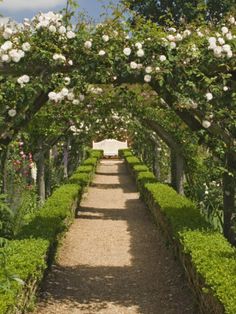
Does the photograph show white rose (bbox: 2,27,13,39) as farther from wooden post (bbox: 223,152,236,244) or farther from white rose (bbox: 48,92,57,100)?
wooden post (bbox: 223,152,236,244)

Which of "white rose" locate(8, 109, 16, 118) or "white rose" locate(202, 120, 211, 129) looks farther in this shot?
"white rose" locate(202, 120, 211, 129)

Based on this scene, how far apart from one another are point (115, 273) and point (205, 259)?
2410 mm

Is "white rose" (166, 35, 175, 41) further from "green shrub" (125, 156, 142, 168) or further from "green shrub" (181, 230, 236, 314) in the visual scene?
"green shrub" (125, 156, 142, 168)

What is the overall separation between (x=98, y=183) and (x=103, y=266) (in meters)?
13.7

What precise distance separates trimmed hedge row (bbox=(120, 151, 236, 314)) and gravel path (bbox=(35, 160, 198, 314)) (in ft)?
1.31

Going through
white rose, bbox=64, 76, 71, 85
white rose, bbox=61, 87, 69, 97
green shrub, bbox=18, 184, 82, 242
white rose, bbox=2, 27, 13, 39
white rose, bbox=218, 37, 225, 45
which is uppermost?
white rose, bbox=2, 27, 13, 39

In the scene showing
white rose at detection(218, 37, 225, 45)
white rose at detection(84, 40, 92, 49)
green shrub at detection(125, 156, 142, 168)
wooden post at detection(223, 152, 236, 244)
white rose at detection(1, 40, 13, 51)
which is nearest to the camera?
white rose at detection(1, 40, 13, 51)

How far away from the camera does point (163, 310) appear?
5910 mm

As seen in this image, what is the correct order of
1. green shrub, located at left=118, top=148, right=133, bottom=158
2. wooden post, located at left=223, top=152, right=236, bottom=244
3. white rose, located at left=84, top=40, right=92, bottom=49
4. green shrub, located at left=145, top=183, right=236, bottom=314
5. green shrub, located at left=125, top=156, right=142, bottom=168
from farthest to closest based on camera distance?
green shrub, located at left=118, top=148, right=133, bottom=158
green shrub, located at left=125, top=156, right=142, bottom=168
wooden post, located at left=223, top=152, right=236, bottom=244
white rose, located at left=84, top=40, right=92, bottom=49
green shrub, located at left=145, top=183, right=236, bottom=314

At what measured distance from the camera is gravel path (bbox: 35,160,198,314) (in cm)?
605

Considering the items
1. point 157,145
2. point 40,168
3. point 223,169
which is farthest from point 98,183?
point 223,169

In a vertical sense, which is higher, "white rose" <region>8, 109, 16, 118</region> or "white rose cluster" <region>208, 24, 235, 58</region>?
"white rose cluster" <region>208, 24, 235, 58</region>

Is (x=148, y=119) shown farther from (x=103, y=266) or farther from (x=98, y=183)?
(x=98, y=183)

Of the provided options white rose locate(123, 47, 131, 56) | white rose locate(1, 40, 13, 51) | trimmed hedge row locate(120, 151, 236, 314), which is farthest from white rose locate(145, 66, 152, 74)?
trimmed hedge row locate(120, 151, 236, 314)
